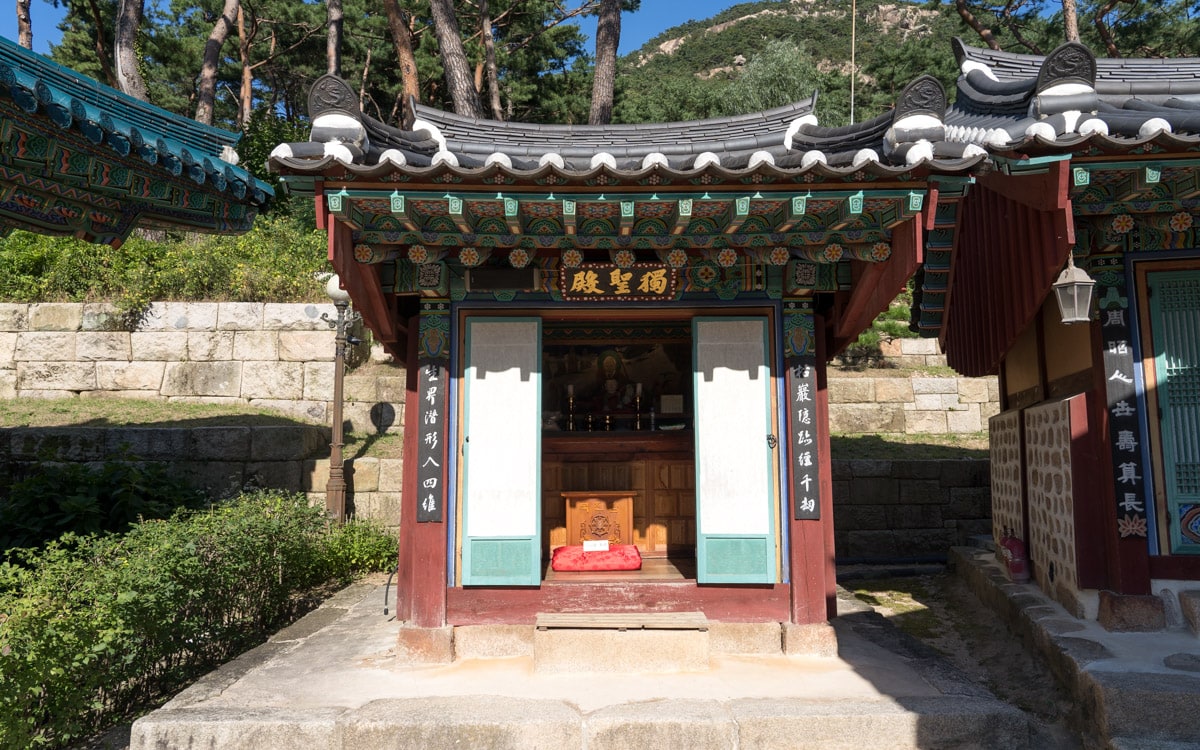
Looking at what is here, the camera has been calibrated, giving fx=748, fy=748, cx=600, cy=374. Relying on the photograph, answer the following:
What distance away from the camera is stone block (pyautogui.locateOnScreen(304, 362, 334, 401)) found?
14453 millimetres

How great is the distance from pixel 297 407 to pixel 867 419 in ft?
37.5

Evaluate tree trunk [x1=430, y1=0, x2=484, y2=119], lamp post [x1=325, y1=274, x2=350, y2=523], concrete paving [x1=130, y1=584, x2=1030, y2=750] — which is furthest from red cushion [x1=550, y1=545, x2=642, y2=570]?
tree trunk [x1=430, y1=0, x2=484, y2=119]

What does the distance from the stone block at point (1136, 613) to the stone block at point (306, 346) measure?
12.9m

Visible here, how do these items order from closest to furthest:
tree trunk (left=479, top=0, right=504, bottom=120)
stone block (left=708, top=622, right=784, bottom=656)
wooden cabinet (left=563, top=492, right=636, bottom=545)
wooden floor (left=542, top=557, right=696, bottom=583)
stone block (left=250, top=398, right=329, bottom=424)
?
stone block (left=708, top=622, right=784, bottom=656)
wooden floor (left=542, top=557, right=696, bottom=583)
wooden cabinet (left=563, top=492, right=636, bottom=545)
stone block (left=250, top=398, right=329, bottom=424)
tree trunk (left=479, top=0, right=504, bottom=120)

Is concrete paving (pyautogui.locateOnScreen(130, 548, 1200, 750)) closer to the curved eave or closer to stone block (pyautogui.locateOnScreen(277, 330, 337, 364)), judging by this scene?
the curved eave

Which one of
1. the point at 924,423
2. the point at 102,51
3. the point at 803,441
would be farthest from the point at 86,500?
the point at 102,51

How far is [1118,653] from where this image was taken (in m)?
5.91

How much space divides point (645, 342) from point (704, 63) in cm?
6720

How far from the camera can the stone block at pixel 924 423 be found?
1541 centimetres

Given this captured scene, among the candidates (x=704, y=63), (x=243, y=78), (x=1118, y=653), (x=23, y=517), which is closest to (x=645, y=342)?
(x=1118, y=653)

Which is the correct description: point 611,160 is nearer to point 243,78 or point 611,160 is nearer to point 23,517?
point 23,517

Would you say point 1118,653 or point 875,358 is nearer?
point 1118,653

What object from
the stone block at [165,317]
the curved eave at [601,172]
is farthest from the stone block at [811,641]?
the stone block at [165,317]

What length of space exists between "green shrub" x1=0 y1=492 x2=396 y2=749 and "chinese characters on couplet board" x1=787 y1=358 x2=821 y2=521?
17.2ft
